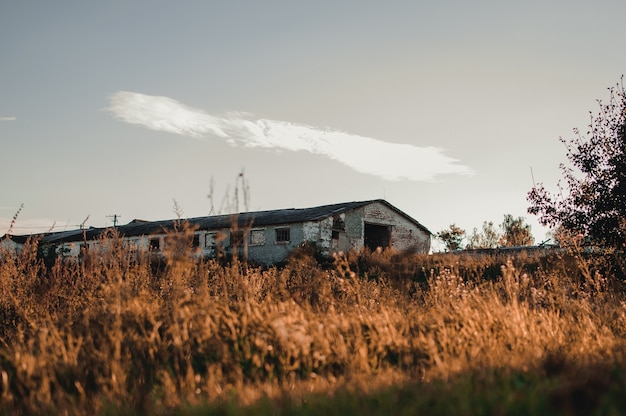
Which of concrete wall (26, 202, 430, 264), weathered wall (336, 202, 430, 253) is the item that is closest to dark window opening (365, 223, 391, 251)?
concrete wall (26, 202, 430, 264)

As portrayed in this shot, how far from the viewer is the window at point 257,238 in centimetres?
3031

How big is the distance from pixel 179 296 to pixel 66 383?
1.32 metres

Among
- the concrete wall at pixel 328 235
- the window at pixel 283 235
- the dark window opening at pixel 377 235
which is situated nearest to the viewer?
the concrete wall at pixel 328 235

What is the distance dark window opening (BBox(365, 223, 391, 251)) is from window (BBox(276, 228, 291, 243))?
633 cm

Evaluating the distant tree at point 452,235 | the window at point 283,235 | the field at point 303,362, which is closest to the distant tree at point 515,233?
the distant tree at point 452,235

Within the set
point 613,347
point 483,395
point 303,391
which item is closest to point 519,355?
point 613,347

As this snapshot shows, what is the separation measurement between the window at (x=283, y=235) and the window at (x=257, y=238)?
1.14 m

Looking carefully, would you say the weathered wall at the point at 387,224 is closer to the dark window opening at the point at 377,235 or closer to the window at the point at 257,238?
the dark window opening at the point at 377,235

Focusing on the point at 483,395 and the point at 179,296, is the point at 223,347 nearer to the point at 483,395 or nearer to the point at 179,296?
the point at 179,296

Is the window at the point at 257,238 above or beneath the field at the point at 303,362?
above

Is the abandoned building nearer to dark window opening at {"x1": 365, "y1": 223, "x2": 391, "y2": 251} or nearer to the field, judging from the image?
dark window opening at {"x1": 365, "y1": 223, "x2": 391, "y2": 251}

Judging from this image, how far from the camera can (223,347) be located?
4.29m

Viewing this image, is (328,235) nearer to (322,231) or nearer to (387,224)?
(322,231)

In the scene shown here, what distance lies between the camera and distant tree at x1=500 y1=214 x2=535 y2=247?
48.6 metres
